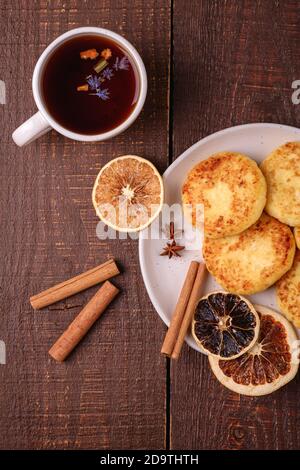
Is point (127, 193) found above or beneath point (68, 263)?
above

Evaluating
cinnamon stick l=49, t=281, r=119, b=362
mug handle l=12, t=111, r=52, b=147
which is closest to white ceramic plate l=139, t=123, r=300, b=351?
cinnamon stick l=49, t=281, r=119, b=362

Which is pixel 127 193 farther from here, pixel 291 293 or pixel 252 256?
pixel 291 293

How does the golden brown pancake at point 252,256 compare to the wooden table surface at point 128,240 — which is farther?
the wooden table surface at point 128,240

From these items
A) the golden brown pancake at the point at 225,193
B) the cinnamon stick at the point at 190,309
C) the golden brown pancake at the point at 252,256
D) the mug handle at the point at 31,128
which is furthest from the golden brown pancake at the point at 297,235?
the mug handle at the point at 31,128

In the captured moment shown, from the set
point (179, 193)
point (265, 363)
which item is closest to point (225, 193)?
point (179, 193)

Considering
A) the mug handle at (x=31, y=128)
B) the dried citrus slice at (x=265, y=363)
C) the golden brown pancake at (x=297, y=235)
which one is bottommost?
the dried citrus slice at (x=265, y=363)

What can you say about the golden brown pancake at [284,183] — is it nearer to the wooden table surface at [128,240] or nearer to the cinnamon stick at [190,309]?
the wooden table surface at [128,240]

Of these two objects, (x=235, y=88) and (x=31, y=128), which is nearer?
(x=31, y=128)
